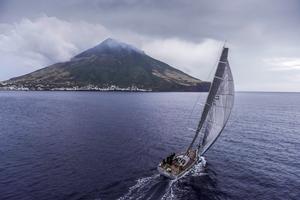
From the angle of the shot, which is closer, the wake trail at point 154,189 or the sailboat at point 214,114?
the wake trail at point 154,189

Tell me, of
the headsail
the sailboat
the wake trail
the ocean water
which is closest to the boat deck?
the sailboat

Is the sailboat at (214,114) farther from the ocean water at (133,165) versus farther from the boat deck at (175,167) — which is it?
the ocean water at (133,165)

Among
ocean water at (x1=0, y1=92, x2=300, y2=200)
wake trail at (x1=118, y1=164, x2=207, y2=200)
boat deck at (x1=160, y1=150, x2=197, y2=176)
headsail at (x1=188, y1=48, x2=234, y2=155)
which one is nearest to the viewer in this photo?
wake trail at (x1=118, y1=164, x2=207, y2=200)

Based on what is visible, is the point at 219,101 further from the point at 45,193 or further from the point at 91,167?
the point at 45,193

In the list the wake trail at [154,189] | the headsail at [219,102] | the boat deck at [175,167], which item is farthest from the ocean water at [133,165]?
the headsail at [219,102]

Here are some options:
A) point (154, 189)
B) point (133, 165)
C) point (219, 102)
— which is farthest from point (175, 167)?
point (219, 102)

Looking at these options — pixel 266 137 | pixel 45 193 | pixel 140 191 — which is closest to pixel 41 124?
pixel 45 193

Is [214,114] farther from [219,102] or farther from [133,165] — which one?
[133,165]

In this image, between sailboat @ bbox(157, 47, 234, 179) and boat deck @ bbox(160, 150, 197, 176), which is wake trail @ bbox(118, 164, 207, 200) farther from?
boat deck @ bbox(160, 150, 197, 176)
